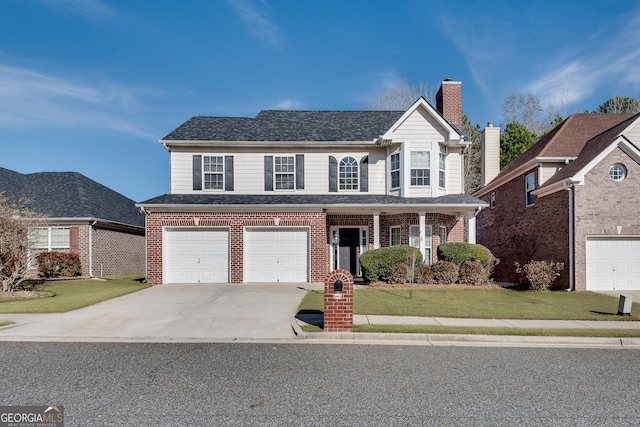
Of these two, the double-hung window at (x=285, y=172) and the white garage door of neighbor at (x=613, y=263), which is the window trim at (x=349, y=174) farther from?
the white garage door of neighbor at (x=613, y=263)

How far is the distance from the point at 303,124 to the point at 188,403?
16.2 meters

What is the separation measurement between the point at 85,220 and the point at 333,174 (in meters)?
13.4

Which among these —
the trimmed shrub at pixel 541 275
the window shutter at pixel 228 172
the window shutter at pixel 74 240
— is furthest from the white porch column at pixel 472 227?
the window shutter at pixel 74 240

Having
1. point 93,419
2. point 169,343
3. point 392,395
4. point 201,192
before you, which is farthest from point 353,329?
point 201,192

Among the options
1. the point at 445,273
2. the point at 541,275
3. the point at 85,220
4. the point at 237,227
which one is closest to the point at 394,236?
the point at 445,273

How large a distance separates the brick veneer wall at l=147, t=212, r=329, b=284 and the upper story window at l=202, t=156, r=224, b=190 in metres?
2.01

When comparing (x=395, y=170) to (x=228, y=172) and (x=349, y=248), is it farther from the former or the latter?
(x=228, y=172)

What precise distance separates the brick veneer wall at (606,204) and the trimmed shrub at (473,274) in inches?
137

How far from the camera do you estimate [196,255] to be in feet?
52.6

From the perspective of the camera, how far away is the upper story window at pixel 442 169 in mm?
17234

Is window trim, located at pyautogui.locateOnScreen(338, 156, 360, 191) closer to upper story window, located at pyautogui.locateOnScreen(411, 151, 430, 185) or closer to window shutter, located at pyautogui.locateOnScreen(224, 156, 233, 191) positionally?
upper story window, located at pyautogui.locateOnScreen(411, 151, 430, 185)

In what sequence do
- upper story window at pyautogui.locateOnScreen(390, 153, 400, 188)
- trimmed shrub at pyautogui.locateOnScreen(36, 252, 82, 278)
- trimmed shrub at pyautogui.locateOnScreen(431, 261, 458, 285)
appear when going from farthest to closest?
trimmed shrub at pyautogui.locateOnScreen(36, 252, 82, 278)
upper story window at pyautogui.locateOnScreen(390, 153, 400, 188)
trimmed shrub at pyautogui.locateOnScreen(431, 261, 458, 285)

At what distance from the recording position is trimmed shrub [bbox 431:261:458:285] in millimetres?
14836

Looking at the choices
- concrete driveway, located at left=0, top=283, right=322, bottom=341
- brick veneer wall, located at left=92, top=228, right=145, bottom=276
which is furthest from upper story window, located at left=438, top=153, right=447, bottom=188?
brick veneer wall, located at left=92, top=228, right=145, bottom=276
